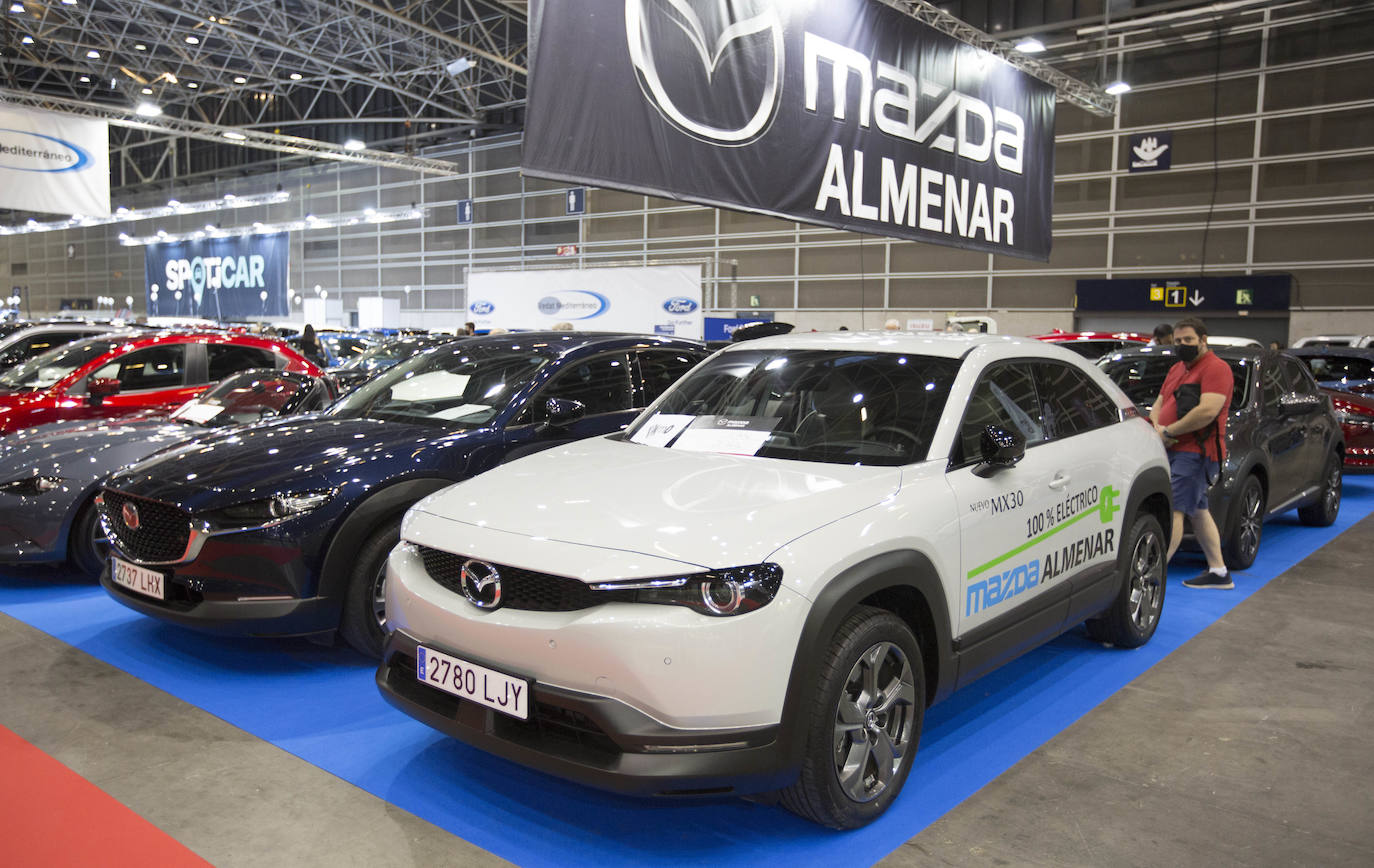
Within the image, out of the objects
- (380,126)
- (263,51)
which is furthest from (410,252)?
(263,51)

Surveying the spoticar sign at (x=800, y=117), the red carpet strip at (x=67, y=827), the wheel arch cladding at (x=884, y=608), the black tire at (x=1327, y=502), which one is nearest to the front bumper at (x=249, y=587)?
the red carpet strip at (x=67, y=827)

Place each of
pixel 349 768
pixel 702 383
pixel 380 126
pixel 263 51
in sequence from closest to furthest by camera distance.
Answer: pixel 349 768, pixel 702 383, pixel 263 51, pixel 380 126

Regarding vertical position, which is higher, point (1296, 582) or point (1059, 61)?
point (1059, 61)

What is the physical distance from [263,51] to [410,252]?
8.36m

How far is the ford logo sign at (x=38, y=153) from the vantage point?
45.8ft

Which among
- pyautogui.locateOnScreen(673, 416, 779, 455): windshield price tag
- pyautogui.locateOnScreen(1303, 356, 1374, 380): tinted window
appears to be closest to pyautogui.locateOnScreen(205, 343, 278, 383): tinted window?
pyautogui.locateOnScreen(673, 416, 779, 455): windshield price tag

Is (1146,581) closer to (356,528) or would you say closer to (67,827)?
(356,528)

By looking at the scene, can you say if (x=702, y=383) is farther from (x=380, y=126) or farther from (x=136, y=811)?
(x=380, y=126)

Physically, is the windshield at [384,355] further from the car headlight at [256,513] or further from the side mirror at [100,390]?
the car headlight at [256,513]

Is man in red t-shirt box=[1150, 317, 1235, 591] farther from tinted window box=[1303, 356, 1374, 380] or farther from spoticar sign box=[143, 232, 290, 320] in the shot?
spoticar sign box=[143, 232, 290, 320]

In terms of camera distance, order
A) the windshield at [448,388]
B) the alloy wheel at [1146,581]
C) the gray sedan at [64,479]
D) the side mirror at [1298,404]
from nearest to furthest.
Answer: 1. the alloy wheel at [1146,581]
2. the windshield at [448,388]
3. the gray sedan at [64,479]
4. the side mirror at [1298,404]

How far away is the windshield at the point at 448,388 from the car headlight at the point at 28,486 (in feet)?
5.53

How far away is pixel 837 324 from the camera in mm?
23531

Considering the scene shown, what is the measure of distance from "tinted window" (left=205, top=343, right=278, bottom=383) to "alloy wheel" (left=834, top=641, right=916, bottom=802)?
6.79 metres
